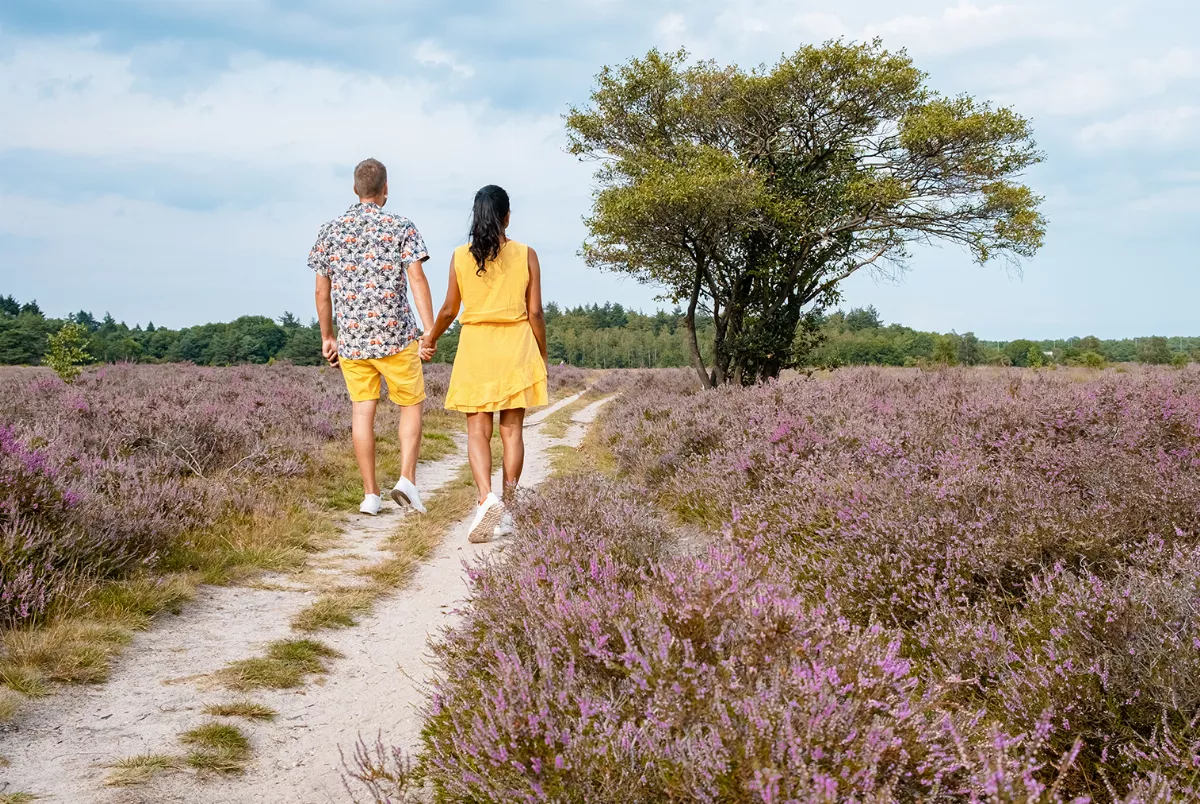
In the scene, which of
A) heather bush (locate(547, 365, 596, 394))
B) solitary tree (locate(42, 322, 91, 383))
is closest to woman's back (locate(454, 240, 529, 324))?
solitary tree (locate(42, 322, 91, 383))

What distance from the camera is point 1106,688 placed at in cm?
214

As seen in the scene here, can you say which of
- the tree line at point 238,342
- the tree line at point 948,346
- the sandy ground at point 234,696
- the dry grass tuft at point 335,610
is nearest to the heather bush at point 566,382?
the tree line at point 238,342

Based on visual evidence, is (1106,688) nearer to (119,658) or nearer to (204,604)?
(119,658)

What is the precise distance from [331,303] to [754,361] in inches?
502

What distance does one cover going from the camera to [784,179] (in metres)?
17.6

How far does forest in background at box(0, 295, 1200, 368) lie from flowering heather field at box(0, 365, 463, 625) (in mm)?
7889

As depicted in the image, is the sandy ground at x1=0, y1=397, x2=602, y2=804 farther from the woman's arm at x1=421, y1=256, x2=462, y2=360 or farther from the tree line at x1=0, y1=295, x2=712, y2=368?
the tree line at x1=0, y1=295, x2=712, y2=368

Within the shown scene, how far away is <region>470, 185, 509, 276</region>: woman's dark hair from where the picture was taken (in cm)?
529

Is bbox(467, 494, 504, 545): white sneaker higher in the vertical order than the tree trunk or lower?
lower

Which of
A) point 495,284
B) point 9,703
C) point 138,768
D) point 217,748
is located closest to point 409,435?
point 495,284

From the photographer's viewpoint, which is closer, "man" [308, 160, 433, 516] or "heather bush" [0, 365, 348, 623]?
"heather bush" [0, 365, 348, 623]

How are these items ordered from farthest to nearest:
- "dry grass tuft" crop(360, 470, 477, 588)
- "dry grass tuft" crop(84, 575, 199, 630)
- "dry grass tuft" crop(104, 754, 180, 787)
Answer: "dry grass tuft" crop(360, 470, 477, 588)
"dry grass tuft" crop(84, 575, 199, 630)
"dry grass tuft" crop(104, 754, 180, 787)

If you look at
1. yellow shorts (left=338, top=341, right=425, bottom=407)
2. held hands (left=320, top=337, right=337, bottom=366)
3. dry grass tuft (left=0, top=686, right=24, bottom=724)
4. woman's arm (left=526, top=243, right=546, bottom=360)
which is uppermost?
woman's arm (left=526, top=243, right=546, bottom=360)

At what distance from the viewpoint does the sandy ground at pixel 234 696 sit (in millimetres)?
2371
